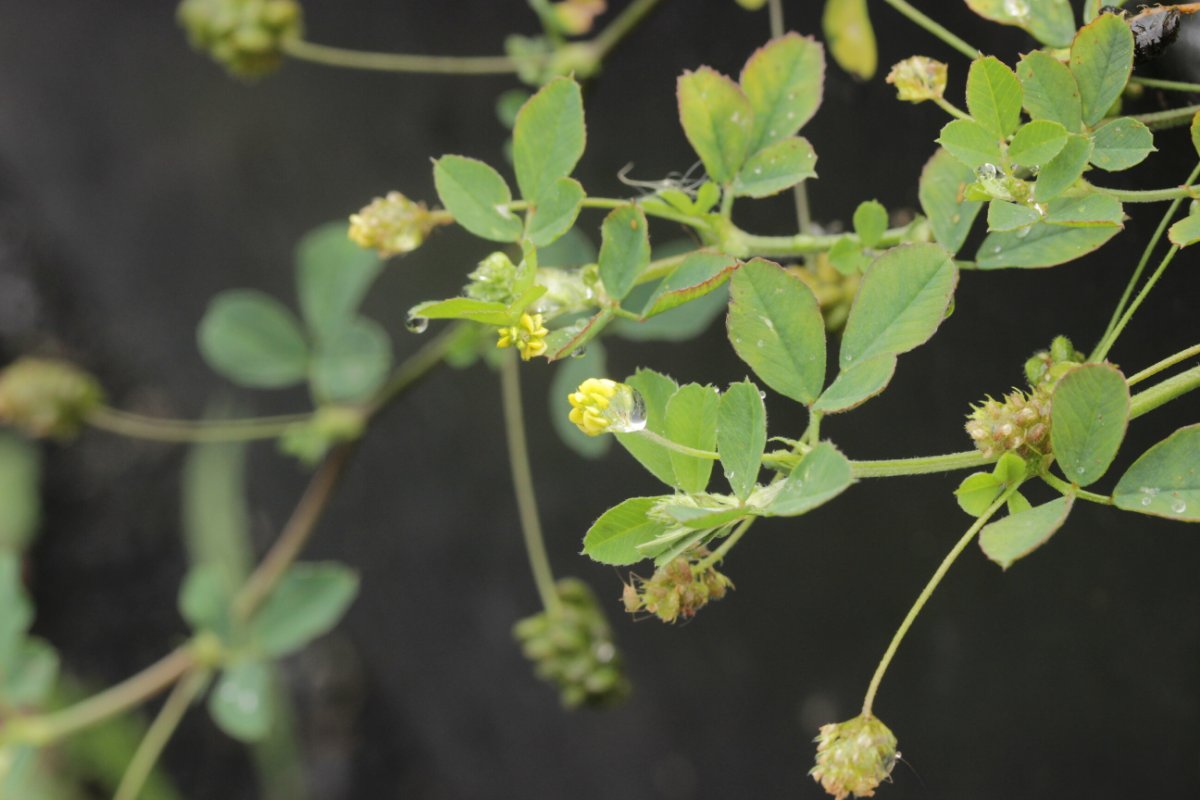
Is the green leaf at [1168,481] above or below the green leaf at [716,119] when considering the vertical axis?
below

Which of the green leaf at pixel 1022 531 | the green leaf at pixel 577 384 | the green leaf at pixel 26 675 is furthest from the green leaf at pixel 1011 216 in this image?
the green leaf at pixel 26 675

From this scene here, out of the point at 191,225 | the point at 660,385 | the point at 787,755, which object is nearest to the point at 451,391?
the point at 191,225

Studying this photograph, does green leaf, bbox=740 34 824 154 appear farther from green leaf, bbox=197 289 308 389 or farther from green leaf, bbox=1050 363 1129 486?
green leaf, bbox=197 289 308 389

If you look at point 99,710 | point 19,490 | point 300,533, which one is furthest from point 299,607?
point 19,490

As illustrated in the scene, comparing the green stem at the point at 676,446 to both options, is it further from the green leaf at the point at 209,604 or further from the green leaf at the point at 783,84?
the green leaf at the point at 209,604

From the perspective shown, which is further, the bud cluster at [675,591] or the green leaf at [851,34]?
the green leaf at [851,34]

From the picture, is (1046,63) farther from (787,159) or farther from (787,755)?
(787,755)
